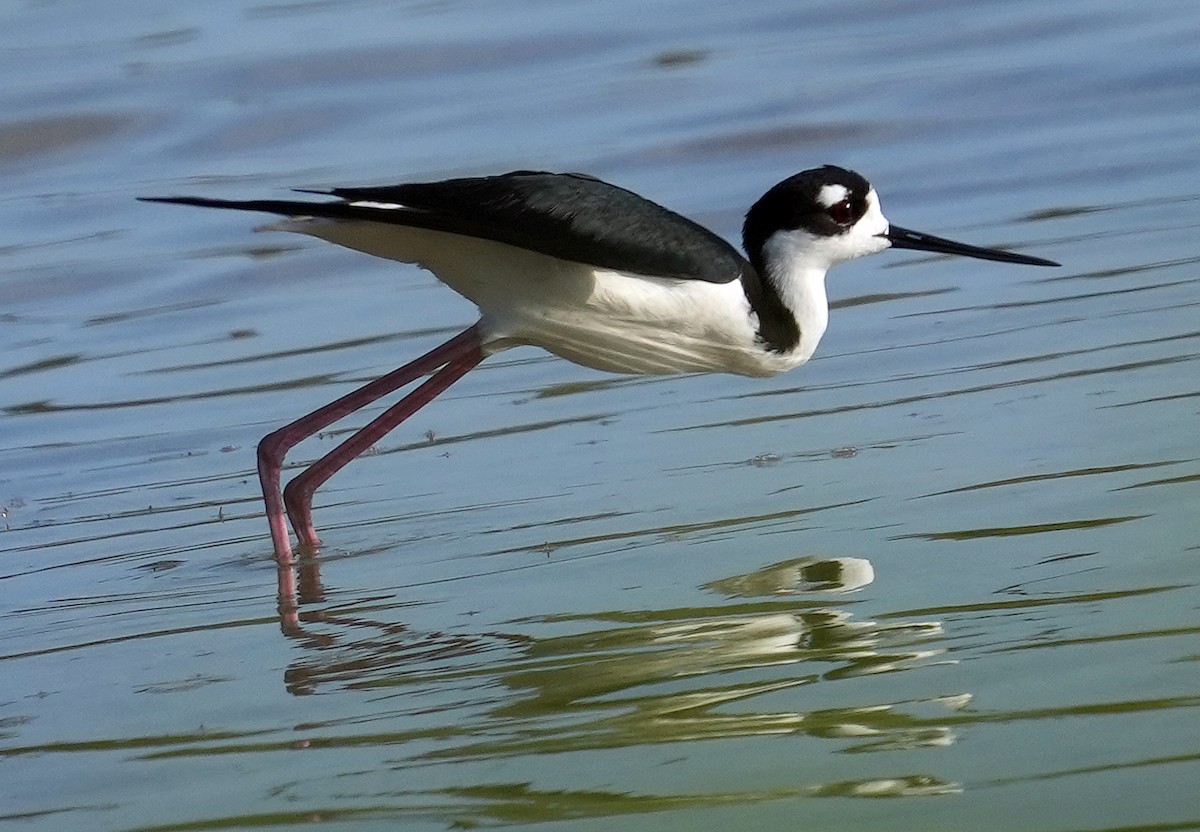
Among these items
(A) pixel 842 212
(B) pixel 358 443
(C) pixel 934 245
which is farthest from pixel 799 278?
(B) pixel 358 443

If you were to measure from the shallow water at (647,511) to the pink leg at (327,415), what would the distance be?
0.53ft

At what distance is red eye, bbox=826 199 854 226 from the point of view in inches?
222

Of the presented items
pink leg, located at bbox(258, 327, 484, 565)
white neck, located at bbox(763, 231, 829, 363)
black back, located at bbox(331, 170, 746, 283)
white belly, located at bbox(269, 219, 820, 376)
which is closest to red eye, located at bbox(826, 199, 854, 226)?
white neck, located at bbox(763, 231, 829, 363)

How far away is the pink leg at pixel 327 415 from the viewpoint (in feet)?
17.7

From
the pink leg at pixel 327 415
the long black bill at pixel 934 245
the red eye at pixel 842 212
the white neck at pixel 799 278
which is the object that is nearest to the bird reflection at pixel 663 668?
the pink leg at pixel 327 415

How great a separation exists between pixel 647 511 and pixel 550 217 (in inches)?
28.9

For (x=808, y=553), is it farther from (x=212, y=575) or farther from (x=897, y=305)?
(x=897, y=305)

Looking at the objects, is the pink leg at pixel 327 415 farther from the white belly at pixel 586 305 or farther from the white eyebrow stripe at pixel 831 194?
the white eyebrow stripe at pixel 831 194

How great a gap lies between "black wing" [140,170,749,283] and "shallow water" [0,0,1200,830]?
584mm

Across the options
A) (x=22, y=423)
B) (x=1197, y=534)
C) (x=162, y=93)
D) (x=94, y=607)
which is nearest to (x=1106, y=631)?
(x=1197, y=534)

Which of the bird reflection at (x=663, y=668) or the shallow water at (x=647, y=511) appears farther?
the bird reflection at (x=663, y=668)

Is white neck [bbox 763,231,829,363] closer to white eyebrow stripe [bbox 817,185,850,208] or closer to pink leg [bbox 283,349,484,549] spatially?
white eyebrow stripe [bbox 817,185,850,208]

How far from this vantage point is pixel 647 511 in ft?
16.8

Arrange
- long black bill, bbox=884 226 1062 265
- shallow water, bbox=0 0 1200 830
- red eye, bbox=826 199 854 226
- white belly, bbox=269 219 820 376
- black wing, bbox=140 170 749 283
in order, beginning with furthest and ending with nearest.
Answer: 1. long black bill, bbox=884 226 1062 265
2. red eye, bbox=826 199 854 226
3. white belly, bbox=269 219 820 376
4. black wing, bbox=140 170 749 283
5. shallow water, bbox=0 0 1200 830
